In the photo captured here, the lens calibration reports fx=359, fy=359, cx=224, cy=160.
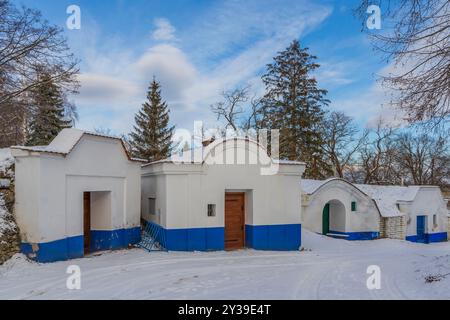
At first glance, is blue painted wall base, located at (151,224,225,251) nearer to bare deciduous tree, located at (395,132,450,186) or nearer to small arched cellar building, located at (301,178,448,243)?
small arched cellar building, located at (301,178,448,243)

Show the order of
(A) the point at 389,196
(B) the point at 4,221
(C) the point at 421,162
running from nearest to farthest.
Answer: (B) the point at 4,221, (A) the point at 389,196, (C) the point at 421,162

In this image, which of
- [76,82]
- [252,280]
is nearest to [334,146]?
[76,82]

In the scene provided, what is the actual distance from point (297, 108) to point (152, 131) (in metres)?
15.0

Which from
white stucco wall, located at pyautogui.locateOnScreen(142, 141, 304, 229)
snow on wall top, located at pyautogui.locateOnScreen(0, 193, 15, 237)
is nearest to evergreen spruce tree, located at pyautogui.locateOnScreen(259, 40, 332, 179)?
white stucco wall, located at pyautogui.locateOnScreen(142, 141, 304, 229)

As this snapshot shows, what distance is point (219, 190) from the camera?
13.9m

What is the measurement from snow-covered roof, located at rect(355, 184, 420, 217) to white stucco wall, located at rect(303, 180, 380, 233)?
1.28m

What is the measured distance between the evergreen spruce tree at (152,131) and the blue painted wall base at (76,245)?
2331 cm

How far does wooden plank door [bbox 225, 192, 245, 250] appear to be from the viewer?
1442cm

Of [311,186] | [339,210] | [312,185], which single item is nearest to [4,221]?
[311,186]

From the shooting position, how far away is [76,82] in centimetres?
1539

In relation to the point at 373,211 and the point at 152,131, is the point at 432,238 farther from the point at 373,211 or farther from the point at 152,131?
the point at 152,131

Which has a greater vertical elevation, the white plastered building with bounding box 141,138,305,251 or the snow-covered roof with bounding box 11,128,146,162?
the snow-covered roof with bounding box 11,128,146,162

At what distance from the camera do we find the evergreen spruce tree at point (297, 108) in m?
33.1
